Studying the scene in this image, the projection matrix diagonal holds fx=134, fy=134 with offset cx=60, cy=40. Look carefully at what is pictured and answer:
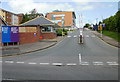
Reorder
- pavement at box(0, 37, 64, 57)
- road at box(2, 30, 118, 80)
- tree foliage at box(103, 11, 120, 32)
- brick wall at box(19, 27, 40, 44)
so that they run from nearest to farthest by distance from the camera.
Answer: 1. road at box(2, 30, 118, 80)
2. pavement at box(0, 37, 64, 57)
3. brick wall at box(19, 27, 40, 44)
4. tree foliage at box(103, 11, 120, 32)

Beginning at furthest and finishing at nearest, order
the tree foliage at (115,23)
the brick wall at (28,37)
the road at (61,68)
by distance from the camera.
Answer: the tree foliage at (115,23) < the brick wall at (28,37) < the road at (61,68)

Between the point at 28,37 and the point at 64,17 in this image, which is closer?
the point at 28,37

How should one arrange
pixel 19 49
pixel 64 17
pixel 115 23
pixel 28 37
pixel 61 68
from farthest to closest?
pixel 64 17, pixel 115 23, pixel 28 37, pixel 19 49, pixel 61 68

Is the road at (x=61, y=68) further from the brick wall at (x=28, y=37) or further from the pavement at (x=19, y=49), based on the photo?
the brick wall at (x=28, y=37)

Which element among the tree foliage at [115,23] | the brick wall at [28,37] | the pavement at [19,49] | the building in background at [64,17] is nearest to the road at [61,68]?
the pavement at [19,49]

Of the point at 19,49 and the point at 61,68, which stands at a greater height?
the point at 19,49

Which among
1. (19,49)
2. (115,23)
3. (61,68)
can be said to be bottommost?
(61,68)

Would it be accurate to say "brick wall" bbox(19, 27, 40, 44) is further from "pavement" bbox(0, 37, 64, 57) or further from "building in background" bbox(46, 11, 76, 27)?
"building in background" bbox(46, 11, 76, 27)

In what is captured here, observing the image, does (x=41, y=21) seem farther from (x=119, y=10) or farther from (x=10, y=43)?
(x=119, y=10)

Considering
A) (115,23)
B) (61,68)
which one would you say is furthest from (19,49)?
(115,23)

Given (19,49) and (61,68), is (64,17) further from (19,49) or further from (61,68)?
(61,68)

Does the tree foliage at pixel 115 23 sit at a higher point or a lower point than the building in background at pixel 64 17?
lower

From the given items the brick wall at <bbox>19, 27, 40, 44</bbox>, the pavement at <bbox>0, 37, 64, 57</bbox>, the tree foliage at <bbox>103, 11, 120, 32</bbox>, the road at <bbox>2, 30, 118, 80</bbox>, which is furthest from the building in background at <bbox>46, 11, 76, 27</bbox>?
the road at <bbox>2, 30, 118, 80</bbox>

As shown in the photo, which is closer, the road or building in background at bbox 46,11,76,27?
the road
